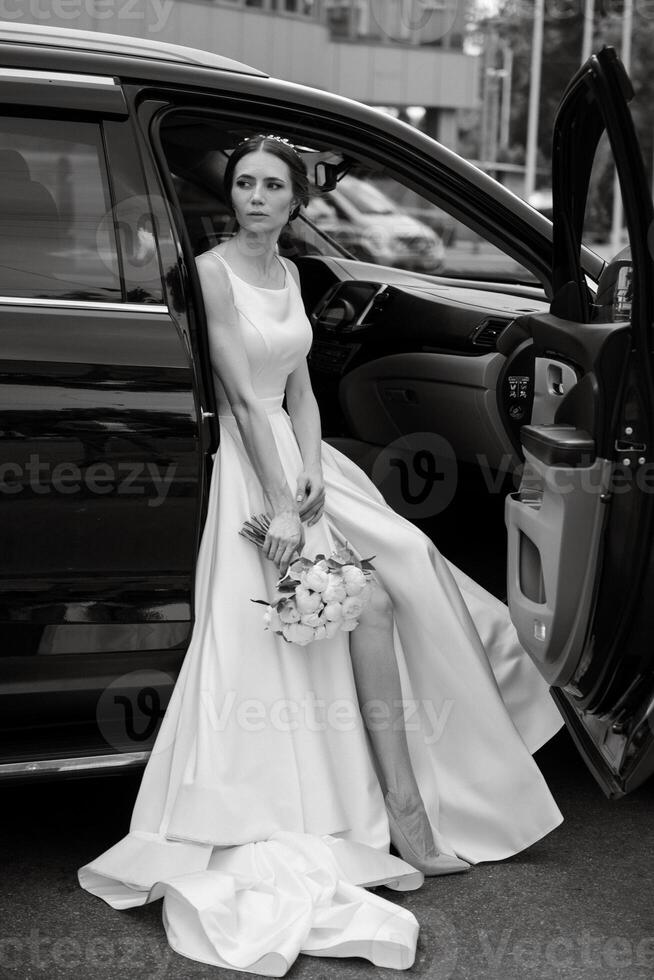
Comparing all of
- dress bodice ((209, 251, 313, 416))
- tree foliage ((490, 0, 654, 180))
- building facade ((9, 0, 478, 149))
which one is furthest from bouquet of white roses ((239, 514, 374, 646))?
tree foliage ((490, 0, 654, 180))

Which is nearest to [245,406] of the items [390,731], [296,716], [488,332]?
[296,716]

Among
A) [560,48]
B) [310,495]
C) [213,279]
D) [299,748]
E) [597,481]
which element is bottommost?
[299,748]

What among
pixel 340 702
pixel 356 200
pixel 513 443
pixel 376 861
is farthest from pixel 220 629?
pixel 356 200

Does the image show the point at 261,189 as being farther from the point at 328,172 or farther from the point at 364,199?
the point at 364,199

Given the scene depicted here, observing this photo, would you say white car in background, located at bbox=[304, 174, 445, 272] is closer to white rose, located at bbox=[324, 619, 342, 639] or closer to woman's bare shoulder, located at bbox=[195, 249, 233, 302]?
woman's bare shoulder, located at bbox=[195, 249, 233, 302]

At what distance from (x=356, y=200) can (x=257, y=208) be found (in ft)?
38.8

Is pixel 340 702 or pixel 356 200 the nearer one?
pixel 340 702

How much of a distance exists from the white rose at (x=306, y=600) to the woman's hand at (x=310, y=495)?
10.2 inches

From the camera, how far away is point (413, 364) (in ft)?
13.1

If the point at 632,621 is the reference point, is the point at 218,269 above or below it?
above

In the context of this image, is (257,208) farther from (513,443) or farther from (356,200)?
(356,200)

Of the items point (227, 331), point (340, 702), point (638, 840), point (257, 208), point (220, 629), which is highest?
point (257, 208)

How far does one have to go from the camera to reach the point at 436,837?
2.93m

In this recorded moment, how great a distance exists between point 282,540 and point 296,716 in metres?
0.40
